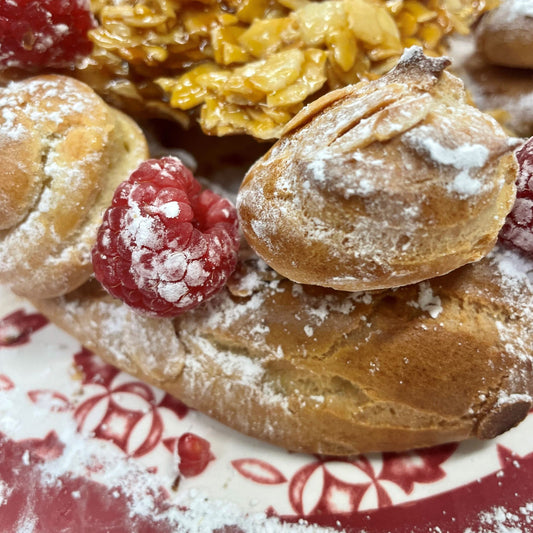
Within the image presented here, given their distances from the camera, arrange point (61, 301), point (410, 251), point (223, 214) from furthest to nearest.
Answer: point (61, 301), point (223, 214), point (410, 251)

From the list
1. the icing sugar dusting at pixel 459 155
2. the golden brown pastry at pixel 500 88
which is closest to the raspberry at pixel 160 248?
the icing sugar dusting at pixel 459 155

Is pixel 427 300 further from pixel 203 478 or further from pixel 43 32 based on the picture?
pixel 43 32

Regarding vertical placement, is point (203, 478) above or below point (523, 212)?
below

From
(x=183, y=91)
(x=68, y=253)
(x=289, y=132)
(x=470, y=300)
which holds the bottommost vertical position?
(x=68, y=253)

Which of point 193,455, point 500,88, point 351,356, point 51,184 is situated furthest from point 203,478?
point 500,88

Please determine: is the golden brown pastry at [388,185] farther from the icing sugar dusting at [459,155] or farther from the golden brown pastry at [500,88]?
the golden brown pastry at [500,88]

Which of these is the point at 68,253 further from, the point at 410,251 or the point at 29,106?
the point at 410,251

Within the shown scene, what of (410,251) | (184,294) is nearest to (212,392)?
(184,294)
